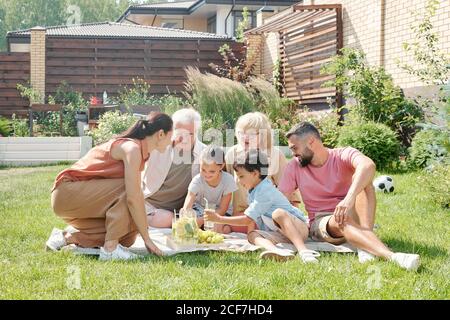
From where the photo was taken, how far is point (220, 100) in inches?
465

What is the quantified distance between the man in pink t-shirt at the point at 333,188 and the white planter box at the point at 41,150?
7.43m

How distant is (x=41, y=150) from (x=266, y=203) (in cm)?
815

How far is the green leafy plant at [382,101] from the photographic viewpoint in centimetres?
990

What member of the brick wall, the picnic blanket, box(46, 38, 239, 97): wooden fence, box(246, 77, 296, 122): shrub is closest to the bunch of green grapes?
the picnic blanket

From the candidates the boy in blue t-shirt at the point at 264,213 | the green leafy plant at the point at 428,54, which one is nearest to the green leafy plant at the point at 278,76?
the green leafy plant at the point at 428,54

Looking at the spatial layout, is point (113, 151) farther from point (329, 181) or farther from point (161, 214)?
point (329, 181)

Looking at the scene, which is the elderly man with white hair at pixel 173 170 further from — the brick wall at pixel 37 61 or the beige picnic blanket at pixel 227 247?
the brick wall at pixel 37 61

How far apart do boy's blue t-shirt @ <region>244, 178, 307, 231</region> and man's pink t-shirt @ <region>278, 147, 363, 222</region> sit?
172mm

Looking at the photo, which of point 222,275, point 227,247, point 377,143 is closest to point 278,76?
point 377,143

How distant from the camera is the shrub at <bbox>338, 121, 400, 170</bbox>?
8992mm

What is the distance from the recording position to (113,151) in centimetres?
458

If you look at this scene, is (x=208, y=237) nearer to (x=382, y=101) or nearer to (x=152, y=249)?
(x=152, y=249)
